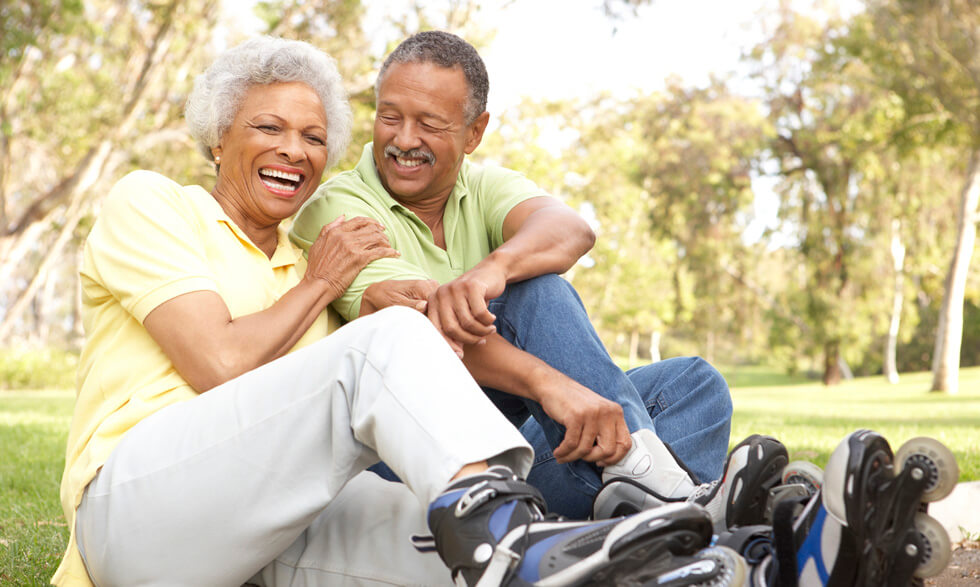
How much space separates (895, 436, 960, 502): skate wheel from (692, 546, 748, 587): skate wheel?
1.09 feet

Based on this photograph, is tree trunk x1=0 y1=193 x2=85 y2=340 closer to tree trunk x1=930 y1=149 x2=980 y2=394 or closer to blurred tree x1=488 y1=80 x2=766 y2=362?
blurred tree x1=488 y1=80 x2=766 y2=362

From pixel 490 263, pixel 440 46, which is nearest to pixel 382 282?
pixel 490 263

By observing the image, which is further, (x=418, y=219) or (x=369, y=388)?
(x=418, y=219)

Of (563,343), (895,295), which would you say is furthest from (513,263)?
(895,295)

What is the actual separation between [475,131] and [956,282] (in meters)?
17.3

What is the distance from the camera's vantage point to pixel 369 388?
1742 millimetres

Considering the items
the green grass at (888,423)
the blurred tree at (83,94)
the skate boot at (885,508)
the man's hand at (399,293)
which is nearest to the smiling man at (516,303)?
the man's hand at (399,293)

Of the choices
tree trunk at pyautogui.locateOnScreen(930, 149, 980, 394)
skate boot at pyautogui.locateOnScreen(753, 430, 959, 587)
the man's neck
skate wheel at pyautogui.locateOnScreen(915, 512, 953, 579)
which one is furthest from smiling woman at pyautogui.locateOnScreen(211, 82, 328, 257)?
tree trunk at pyautogui.locateOnScreen(930, 149, 980, 394)

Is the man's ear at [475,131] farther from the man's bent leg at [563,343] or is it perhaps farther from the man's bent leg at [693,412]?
the man's bent leg at [693,412]

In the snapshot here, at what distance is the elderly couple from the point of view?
1659mm

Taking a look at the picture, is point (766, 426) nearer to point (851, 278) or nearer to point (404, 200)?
point (404, 200)

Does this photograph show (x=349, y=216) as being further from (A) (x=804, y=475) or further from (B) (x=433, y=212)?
(A) (x=804, y=475)

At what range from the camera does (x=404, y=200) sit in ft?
10.0

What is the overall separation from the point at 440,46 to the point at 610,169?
25.7 m
